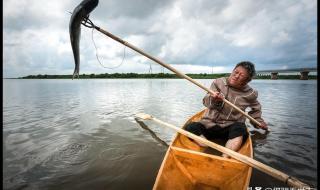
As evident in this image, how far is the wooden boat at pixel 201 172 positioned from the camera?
3.27 metres

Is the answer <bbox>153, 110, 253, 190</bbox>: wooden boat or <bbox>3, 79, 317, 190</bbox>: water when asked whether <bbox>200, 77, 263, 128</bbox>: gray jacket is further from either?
<bbox>153, 110, 253, 190</bbox>: wooden boat

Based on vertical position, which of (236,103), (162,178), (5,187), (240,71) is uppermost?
(240,71)

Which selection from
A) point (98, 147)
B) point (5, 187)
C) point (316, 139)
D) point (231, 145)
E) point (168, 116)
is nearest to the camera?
point (5, 187)

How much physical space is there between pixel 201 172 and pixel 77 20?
3.57 m

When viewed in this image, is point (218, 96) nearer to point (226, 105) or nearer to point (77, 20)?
point (226, 105)

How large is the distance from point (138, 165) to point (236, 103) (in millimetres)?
2566

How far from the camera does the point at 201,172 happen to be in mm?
3445

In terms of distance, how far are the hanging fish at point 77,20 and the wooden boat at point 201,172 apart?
274 centimetres

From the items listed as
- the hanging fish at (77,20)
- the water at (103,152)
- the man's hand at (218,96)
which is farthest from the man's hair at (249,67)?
the hanging fish at (77,20)

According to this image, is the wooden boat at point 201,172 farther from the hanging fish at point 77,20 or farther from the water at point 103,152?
the hanging fish at point 77,20

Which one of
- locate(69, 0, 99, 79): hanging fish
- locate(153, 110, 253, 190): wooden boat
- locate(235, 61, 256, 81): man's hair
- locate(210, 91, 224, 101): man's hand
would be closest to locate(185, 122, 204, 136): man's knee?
locate(210, 91, 224, 101): man's hand

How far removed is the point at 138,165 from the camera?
15.6ft

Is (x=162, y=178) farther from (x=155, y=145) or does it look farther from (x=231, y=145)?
(x=155, y=145)

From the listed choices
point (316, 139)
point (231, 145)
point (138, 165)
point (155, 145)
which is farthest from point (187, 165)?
point (316, 139)
